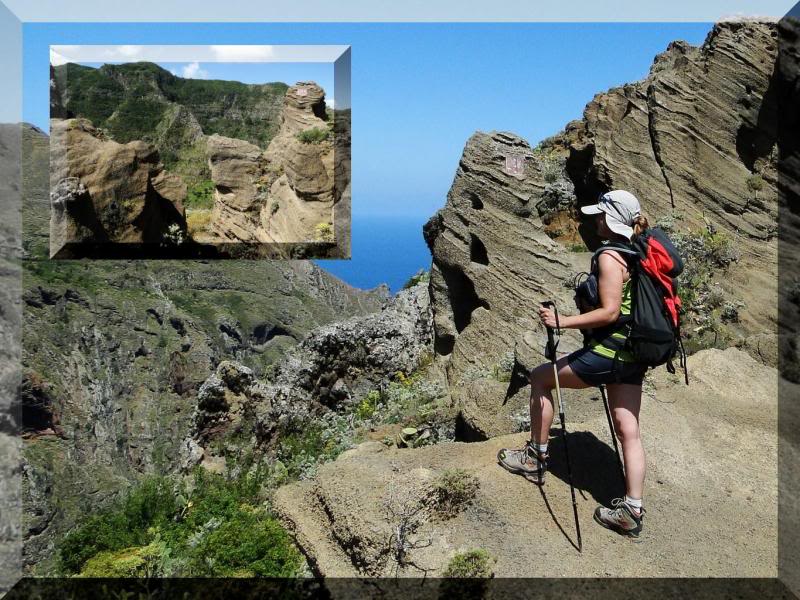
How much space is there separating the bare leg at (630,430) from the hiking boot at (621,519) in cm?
14

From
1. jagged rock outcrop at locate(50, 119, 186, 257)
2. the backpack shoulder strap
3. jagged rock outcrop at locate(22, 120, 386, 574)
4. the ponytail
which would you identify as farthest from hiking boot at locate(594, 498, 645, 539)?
jagged rock outcrop at locate(22, 120, 386, 574)

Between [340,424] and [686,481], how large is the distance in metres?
5.97

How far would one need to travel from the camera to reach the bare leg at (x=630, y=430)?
4969mm

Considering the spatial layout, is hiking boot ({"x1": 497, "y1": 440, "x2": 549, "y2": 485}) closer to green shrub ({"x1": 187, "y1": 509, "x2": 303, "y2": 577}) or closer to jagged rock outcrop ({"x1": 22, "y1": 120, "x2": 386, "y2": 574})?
green shrub ({"x1": 187, "y1": 509, "x2": 303, "y2": 577})

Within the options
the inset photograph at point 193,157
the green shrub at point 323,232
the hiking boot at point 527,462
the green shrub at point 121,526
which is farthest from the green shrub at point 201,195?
the hiking boot at point 527,462

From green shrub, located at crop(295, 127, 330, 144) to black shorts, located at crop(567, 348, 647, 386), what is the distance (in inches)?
230

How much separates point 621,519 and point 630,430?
25.2 inches

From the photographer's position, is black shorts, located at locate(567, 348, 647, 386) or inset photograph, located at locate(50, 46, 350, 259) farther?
inset photograph, located at locate(50, 46, 350, 259)

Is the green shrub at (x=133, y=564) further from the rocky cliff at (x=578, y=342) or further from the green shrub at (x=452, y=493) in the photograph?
the green shrub at (x=452, y=493)

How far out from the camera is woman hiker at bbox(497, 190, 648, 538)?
4738 mm

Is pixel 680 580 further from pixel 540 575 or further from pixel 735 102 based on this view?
pixel 735 102

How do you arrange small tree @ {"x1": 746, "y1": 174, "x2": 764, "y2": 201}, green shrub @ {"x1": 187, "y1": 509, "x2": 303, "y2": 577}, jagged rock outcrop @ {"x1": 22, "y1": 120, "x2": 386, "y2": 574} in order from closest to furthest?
green shrub @ {"x1": 187, "y1": 509, "x2": 303, "y2": 577}
small tree @ {"x1": 746, "y1": 174, "x2": 764, "y2": 201}
jagged rock outcrop @ {"x1": 22, "y1": 120, "x2": 386, "y2": 574}

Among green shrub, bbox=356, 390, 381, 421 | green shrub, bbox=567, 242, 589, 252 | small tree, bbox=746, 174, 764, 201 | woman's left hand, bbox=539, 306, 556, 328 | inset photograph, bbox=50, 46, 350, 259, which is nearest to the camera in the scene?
woman's left hand, bbox=539, 306, 556, 328

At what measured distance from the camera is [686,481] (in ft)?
20.7
